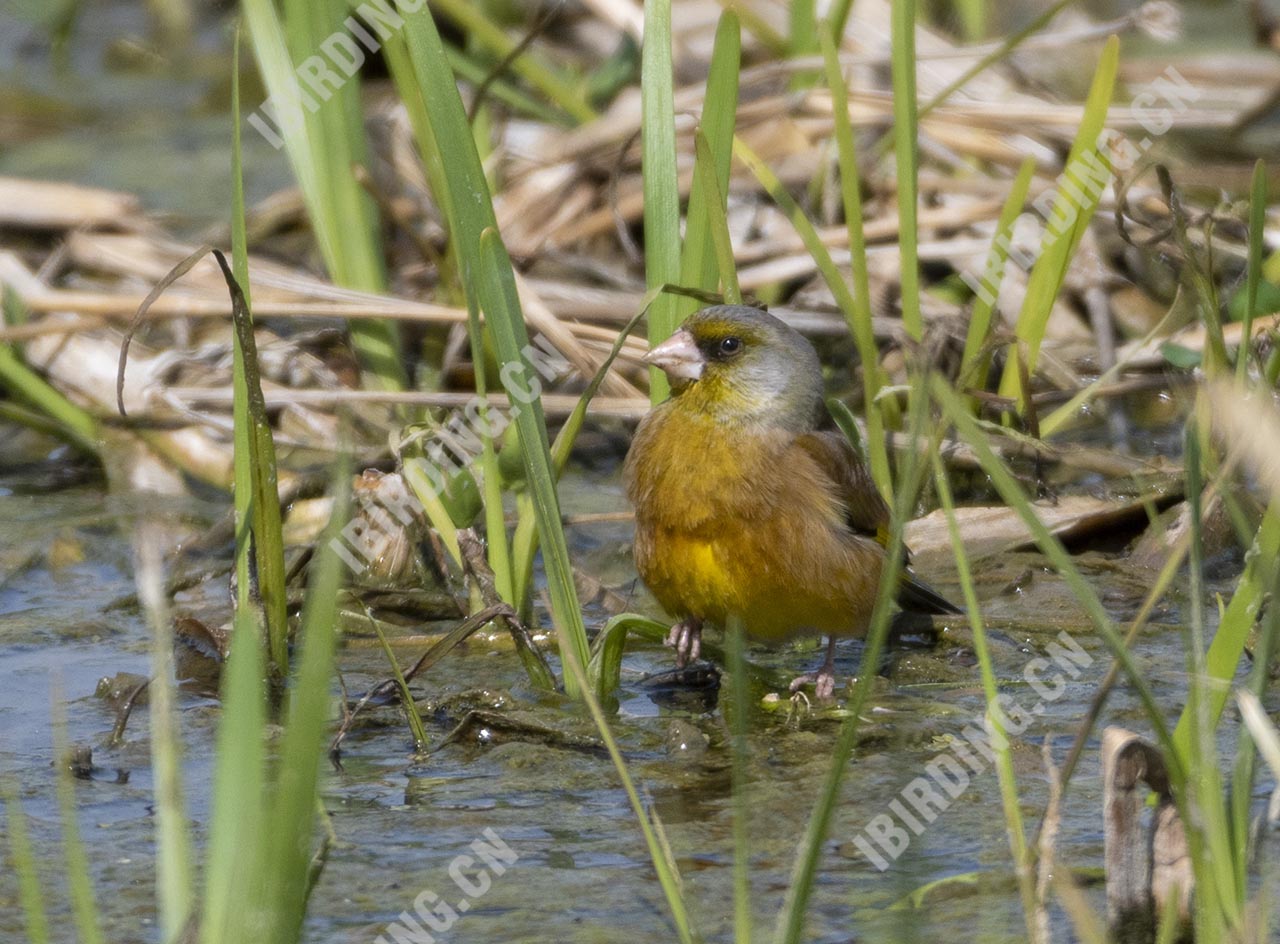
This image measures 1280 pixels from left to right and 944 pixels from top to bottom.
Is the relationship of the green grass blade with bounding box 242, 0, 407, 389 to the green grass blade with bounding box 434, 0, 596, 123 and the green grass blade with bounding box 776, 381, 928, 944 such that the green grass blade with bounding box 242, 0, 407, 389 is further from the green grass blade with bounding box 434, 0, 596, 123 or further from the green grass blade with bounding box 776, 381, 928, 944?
the green grass blade with bounding box 776, 381, 928, 944

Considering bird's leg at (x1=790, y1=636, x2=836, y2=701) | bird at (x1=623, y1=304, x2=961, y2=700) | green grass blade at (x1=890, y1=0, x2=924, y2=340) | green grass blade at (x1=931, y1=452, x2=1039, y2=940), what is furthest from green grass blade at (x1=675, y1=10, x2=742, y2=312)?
green grass blade at (x1=931, y1=452, x2=1039, y2=940)

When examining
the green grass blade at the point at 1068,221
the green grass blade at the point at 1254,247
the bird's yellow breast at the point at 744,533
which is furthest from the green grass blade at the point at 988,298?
the green grass blade at the point at 1254,247

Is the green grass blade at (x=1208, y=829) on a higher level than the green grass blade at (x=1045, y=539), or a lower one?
lower

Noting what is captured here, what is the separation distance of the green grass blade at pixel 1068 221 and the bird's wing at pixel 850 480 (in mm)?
695

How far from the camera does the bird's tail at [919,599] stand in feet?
13.6

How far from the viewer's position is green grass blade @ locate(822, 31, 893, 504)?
4348 millimetres

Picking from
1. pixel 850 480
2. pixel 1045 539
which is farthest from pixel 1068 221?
pixel 1045 539

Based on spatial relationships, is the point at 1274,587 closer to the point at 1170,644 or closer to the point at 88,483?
the point at 1170,644

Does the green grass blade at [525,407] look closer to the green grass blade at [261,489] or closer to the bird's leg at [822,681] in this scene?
the green grass blade at [261,489]

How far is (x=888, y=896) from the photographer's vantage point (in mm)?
2791

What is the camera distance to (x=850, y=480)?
4.11 metres

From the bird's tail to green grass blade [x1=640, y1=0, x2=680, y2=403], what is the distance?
Result: 0.94m

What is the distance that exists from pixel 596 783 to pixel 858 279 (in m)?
1.63

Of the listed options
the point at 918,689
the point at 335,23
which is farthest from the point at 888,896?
the point at 335,23
